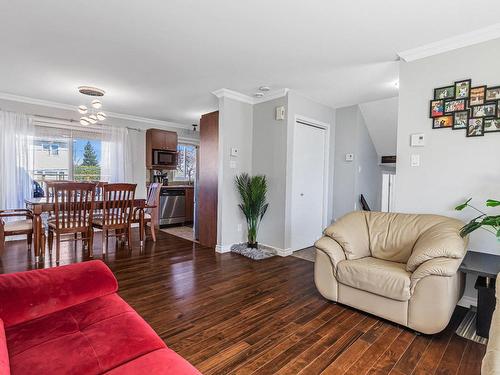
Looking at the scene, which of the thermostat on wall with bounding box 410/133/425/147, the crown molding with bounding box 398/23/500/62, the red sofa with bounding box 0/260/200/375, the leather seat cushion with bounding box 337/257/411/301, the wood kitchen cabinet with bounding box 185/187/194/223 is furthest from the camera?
the wood kitchen cabinet with bounding box 185/187/194/223

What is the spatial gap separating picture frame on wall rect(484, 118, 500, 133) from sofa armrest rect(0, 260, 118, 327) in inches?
122

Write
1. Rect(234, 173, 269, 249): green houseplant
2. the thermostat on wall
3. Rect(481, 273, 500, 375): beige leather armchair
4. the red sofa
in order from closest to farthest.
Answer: Rect(481, 273, 500, 375): beige leather armchair
the red sofa
the thermostat on wall
Rect(234, 173, 269, 249): green houseplant

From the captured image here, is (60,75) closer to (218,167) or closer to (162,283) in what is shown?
(218,167)

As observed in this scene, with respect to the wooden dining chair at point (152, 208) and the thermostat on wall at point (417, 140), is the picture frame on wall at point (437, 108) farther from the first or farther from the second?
the wooden dining chair at point (152, 208)

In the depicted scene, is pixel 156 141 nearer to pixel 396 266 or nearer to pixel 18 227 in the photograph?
pixel 18 227

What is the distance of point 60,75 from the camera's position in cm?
361

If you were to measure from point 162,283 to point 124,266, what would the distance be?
32.3 inches

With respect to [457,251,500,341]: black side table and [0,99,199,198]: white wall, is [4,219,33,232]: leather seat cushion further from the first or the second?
[457,251,500,341]: black side table

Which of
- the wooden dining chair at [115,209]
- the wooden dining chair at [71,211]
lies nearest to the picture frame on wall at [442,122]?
the wooden dining chair at [115,209]

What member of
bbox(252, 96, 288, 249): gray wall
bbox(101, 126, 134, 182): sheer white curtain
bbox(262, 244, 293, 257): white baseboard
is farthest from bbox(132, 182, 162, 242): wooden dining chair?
bbox(262, 244, 293, 257): white baseboard

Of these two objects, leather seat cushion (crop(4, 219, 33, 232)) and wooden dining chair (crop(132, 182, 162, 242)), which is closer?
leather seat cushion (crop(4, 219, 33, 232))

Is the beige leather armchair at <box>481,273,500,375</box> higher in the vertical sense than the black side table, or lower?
higher

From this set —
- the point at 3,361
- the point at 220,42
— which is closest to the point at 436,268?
the point at 3,361

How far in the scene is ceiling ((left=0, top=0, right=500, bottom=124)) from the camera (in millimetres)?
2143
